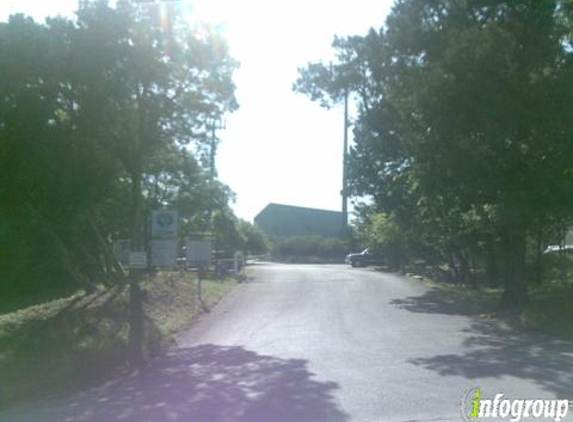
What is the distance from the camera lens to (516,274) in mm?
22062

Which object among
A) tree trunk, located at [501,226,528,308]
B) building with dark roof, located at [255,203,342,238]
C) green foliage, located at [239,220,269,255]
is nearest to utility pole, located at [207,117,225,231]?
tree trunk, located at [501,226,528,308]

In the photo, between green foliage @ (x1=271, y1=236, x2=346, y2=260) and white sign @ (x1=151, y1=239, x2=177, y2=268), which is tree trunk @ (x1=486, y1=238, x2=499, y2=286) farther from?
green foliage @ (x1=271, y1=236, x2=346, y2=260)

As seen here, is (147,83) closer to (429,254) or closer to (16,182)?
(16,182)

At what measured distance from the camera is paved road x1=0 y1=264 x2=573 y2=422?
916cm

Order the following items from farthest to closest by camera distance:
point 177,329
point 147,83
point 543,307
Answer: point 543,307 → point 177,329 → point 147,83

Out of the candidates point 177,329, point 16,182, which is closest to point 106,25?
point 16,182

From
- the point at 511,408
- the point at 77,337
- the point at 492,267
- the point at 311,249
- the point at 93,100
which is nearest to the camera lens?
the point at 511,408

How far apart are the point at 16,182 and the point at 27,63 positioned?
250cm

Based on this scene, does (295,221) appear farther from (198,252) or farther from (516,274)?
(516,274)

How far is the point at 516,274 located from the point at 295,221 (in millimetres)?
76966

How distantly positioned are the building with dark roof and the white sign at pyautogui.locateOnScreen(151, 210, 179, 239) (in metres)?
79.3

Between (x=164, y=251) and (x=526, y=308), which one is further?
(x=526, y=308)

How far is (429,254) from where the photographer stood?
132ft

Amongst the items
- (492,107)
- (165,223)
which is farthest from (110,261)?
(492,107)
